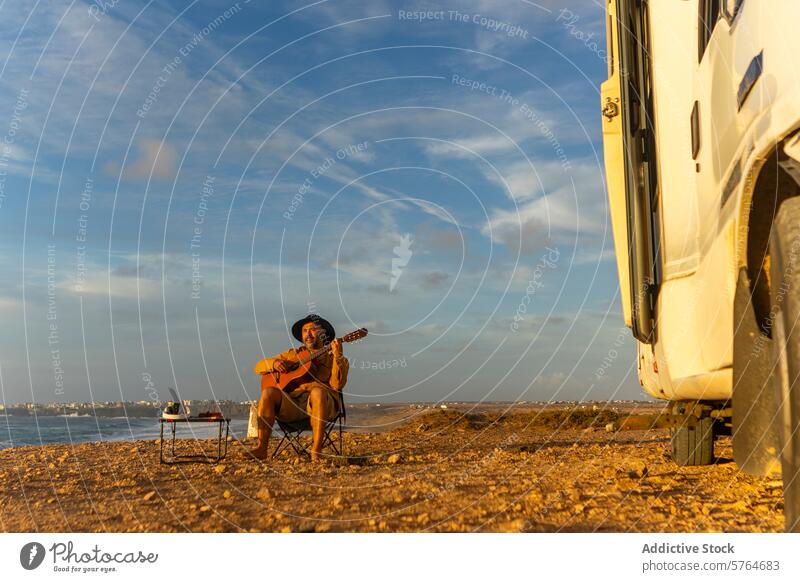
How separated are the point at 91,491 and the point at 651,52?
222 inches

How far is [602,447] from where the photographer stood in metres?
8.84

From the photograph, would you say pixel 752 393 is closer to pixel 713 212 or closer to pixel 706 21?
pixel 713 212

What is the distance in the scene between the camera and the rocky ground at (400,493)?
407 cm

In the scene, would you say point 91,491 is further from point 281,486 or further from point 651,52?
point 651,52

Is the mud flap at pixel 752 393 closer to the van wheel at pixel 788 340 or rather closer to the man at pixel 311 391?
the van wheel at pixel 788 340

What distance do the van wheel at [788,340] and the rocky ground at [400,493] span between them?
1.15m

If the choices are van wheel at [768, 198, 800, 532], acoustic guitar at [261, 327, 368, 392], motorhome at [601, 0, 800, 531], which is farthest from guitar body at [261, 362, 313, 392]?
van wheel at [768, 198, 800, 532]

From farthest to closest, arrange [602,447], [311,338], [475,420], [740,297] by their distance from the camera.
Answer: [475,420] → [602,447] → [311,338] → [740,297]

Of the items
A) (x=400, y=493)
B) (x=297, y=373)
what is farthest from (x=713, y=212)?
(x=297, y=373)

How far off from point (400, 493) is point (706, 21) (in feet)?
11.9

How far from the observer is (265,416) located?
759cm
